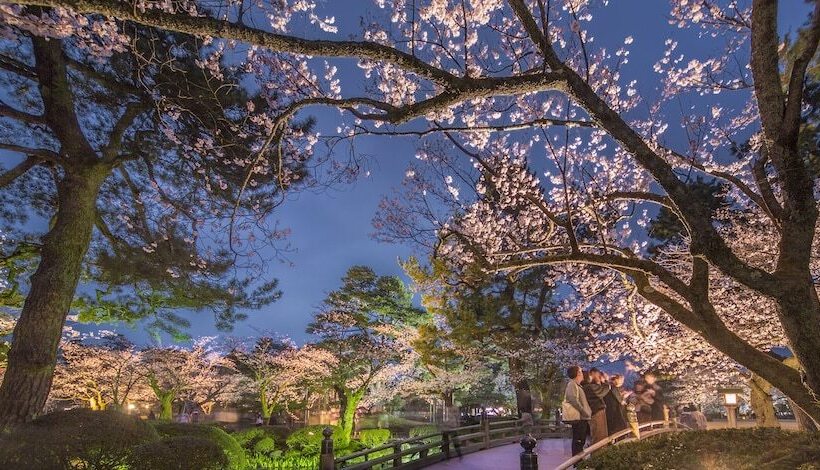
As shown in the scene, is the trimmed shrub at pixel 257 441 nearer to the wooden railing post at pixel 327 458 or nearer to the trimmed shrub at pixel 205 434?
the trimmed shrub at pixel 205 434

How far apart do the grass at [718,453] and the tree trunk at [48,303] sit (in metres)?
8.13

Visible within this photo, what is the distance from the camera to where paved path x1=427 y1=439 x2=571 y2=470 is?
9.50 meters

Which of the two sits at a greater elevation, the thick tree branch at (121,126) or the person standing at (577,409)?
the thick tree branch at (121,126)

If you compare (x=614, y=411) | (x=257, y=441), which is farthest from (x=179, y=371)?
(x=614, y=411)

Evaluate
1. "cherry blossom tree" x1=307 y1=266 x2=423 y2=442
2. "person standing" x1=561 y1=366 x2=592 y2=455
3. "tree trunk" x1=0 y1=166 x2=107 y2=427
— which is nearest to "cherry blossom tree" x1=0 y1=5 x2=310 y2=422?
"tree trunk" x1=0 y1=166 x2=107 y2=427

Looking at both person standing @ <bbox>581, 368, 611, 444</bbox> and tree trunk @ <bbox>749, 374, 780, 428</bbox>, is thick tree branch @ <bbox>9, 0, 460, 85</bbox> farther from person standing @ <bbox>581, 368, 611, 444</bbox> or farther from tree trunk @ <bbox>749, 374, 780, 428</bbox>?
tree trunk @ <bbox>749, 374, 780, 428</bbox>

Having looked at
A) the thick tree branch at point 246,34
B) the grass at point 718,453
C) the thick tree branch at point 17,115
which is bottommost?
the grass at point 718,453

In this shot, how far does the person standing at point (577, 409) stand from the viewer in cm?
822

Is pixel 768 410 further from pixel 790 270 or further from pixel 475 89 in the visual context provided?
pixel 475 89

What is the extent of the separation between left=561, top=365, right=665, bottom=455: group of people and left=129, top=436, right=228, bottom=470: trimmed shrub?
5.93 metres

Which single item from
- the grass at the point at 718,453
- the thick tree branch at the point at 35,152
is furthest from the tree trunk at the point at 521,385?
the thick tree branch at the point at 35,152

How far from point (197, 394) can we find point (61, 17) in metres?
32.3

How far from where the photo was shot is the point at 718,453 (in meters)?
Answer: 4.21

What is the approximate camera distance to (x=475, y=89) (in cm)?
405
